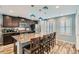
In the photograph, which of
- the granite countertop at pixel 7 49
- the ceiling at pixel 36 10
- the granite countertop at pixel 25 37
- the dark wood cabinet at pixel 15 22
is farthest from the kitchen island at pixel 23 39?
the ceiling at pixel 36 10

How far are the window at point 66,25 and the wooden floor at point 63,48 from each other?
24cm

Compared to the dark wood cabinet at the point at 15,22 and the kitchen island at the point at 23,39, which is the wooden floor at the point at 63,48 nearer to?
the kitchen island at the point at 23,39

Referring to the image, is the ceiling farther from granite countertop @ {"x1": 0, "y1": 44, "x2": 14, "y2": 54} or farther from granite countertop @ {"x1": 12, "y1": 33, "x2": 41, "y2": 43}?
granite countertop @ {"x1": 0, "y1": 44, "x2": 14, "y2": 54}

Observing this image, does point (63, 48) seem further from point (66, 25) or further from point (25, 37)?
point (25, 37)

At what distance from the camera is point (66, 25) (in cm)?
247

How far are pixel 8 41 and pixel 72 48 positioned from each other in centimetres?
137

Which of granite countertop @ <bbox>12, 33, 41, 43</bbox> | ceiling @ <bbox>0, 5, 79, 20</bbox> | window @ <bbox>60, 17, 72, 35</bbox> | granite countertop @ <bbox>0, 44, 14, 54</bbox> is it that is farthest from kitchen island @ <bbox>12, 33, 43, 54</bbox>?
window @ <bbox>60, 17, 72, 35</bbox>

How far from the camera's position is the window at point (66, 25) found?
243 cm

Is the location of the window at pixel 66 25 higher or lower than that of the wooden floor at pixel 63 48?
higher

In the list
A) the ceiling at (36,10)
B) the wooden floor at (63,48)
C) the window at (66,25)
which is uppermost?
the ceiling at (36,10)

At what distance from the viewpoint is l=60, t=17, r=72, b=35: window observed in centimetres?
243

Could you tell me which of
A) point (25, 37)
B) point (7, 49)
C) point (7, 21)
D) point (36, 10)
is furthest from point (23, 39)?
point (36, 10)

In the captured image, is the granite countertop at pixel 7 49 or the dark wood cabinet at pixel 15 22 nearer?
the granite countertop at pixel 7 49
